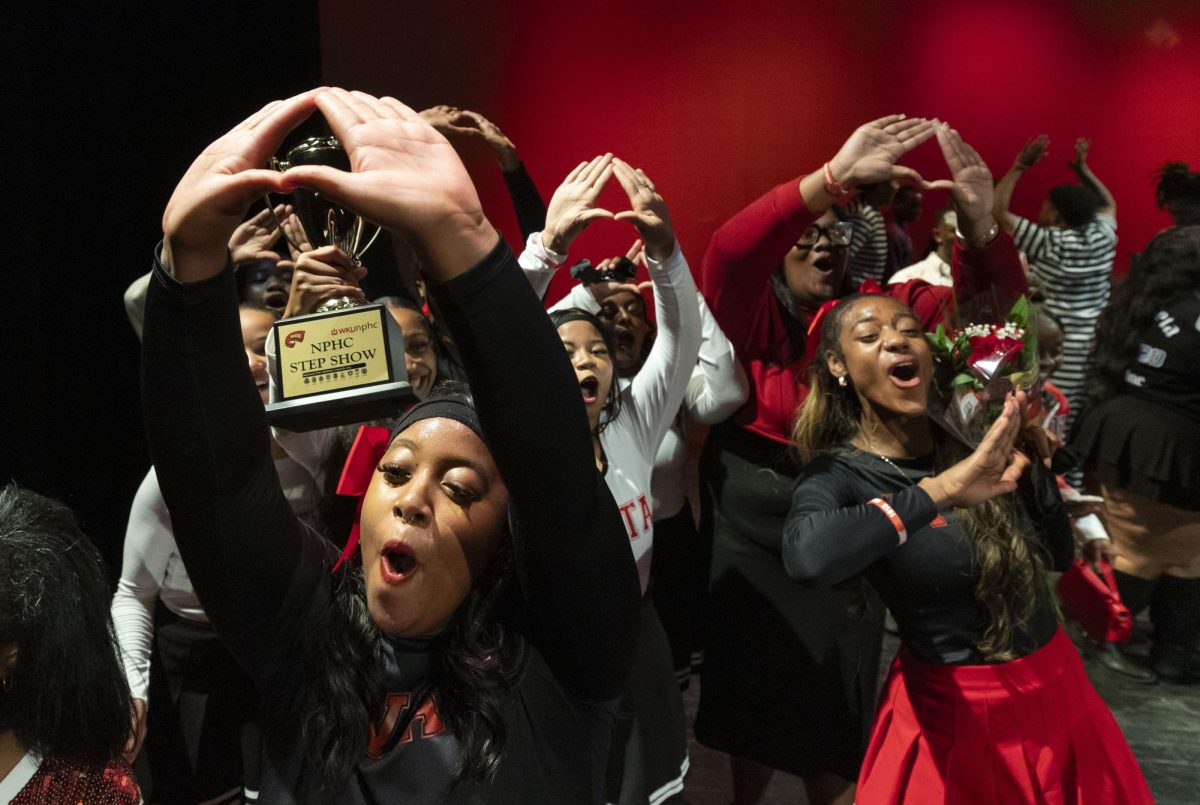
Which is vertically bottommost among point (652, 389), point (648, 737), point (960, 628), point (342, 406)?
point (648, 737)

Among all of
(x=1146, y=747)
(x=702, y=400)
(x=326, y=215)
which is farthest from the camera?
(x=1146, y=747)

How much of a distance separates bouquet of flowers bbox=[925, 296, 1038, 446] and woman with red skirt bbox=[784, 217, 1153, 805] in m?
0.06

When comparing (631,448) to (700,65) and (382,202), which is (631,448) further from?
(700,65)

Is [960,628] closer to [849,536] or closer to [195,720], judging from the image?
[849,536]

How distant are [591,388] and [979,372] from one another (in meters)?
0.82

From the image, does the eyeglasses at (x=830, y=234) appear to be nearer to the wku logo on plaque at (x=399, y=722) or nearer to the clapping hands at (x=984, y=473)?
the clapping hands at (x=984, y=473)

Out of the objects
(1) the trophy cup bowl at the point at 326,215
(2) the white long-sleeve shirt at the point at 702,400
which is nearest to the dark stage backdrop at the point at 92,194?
(2) the white long-sleeve shirt at the point at 702,400

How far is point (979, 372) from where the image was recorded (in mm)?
2240

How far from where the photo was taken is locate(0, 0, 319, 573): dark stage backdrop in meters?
2.98

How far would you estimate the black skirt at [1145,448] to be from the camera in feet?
12.7

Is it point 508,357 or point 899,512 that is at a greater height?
point 508,357

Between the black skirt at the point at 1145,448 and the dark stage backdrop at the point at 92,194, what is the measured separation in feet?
10.9

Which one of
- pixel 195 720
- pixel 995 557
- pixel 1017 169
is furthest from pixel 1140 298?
pixel 195 720

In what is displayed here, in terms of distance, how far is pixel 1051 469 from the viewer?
2.29 metres
